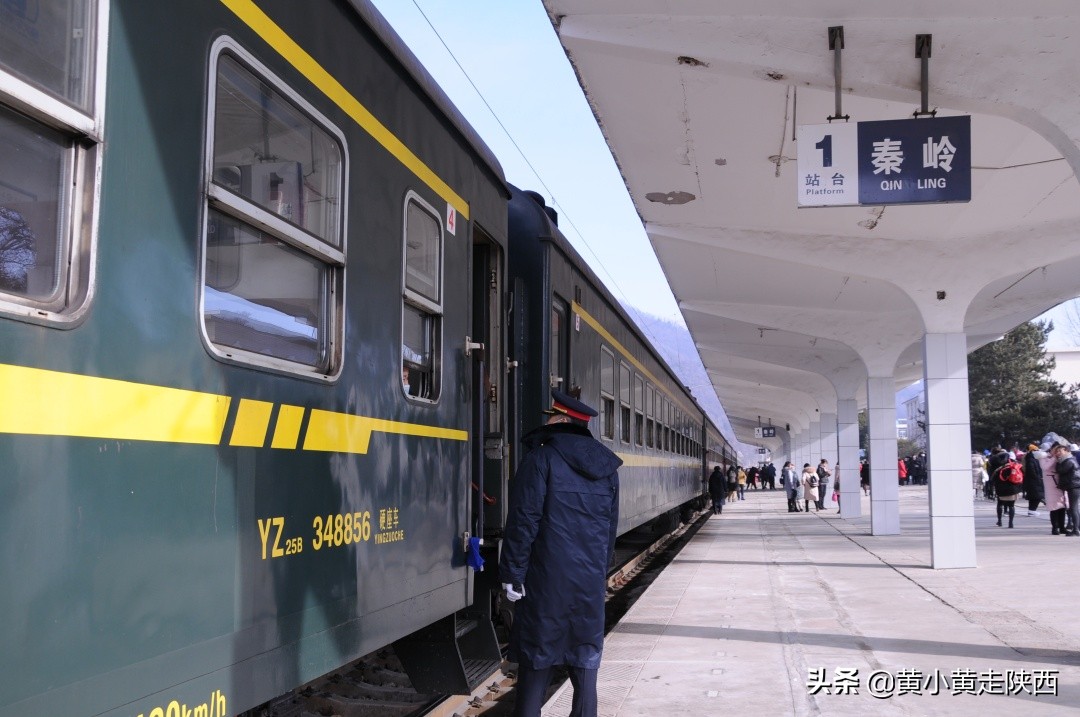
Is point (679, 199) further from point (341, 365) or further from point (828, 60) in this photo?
point (341, 365)

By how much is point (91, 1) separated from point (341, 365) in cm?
161

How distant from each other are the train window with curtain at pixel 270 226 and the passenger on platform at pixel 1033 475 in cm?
1954

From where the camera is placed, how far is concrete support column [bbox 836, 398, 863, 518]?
25.6 metres

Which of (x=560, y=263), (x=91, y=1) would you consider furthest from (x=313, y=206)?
(x=560, y=263)

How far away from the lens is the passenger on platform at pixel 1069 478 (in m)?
17.2

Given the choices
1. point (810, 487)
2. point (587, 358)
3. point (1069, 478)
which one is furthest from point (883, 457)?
point (810, 487)

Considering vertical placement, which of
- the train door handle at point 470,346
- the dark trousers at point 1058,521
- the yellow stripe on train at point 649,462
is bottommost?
the dark trousers at point 1058,521

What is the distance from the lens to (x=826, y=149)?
831cm

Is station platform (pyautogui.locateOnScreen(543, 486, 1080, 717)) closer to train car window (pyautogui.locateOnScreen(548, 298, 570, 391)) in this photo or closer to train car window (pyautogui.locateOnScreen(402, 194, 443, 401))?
train car window (pyautogui.locateOnScreen(548, 298, 570, 391))

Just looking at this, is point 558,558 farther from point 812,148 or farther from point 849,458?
point 849,458

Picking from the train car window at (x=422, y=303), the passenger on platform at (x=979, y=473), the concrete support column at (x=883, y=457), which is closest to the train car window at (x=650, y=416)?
the concrete support column at (x=883, y=457)

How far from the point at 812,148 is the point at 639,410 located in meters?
5.04

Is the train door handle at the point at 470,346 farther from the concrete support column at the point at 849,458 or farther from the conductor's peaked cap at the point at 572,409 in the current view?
the concrete support column at the point at 849,458

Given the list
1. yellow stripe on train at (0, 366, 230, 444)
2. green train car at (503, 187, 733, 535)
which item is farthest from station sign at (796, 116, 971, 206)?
yellow stripe on train at (0, 366, 230, 444)
